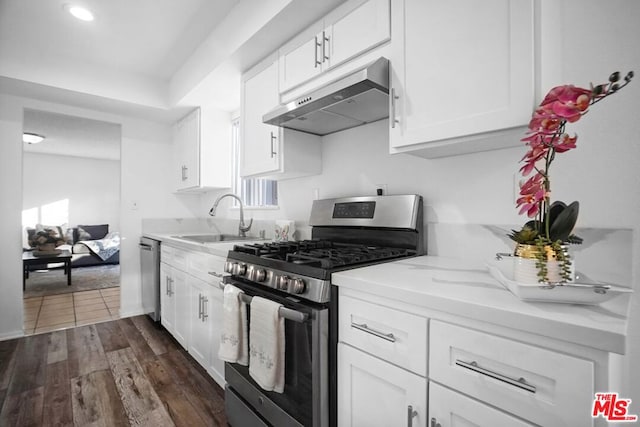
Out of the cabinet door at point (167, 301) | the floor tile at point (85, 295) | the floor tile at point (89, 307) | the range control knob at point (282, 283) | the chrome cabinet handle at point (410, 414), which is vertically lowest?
the floor tile at point (89, 307)

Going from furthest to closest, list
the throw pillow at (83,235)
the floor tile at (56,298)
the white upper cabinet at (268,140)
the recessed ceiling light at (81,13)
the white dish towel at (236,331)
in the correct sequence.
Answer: the throw pillow at (83,235)
the floor tile at (56,298)
the recessed ceiling light at (81,13)
the white upper cabinet at (268,140)
the white dish towel at (236,331)

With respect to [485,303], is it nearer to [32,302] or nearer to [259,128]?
[259,128]

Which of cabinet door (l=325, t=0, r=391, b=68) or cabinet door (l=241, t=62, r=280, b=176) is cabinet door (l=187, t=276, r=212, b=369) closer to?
cabinet door (l=241, t=62, r=280, b=176)

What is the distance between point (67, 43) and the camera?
8.38 feet

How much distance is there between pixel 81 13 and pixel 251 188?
5.81 feet

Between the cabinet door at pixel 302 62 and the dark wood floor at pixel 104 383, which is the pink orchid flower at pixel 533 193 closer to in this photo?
the cabinet door at pixel 302 62

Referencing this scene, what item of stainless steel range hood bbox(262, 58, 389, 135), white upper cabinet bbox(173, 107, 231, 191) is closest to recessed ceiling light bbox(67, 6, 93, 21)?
white upper cabinet bbox(173, 107, 231, 191)

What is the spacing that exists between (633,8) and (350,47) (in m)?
0.98

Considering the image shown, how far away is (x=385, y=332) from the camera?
0.95 meters

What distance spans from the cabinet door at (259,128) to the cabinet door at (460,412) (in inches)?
59.9

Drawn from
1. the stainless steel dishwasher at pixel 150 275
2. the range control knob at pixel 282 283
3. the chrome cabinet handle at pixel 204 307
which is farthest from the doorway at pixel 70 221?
the range control knob at pixel 282 283

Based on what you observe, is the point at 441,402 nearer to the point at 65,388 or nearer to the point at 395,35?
the point at 395,35

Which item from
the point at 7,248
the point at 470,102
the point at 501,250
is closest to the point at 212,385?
the point at 501,250

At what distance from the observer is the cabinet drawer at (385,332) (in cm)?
86
